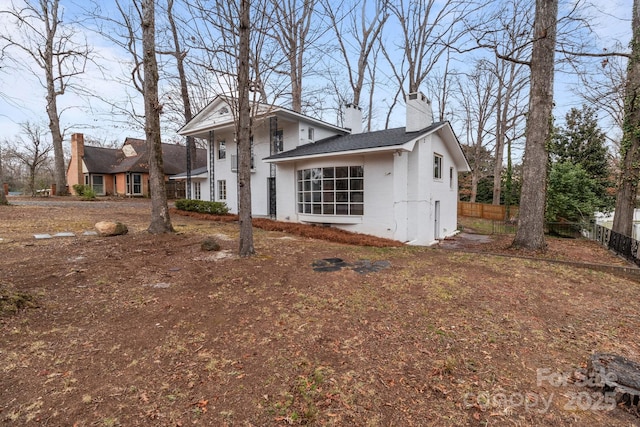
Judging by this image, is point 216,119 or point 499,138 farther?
point 499,138

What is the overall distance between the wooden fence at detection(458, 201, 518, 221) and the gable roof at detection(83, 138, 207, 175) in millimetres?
24976

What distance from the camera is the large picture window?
11.6 meters

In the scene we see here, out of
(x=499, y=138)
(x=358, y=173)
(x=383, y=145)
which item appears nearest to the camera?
(x=383, y=145)

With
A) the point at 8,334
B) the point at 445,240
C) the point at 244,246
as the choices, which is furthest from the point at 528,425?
the point at 445,240

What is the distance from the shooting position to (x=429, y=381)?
279 cm

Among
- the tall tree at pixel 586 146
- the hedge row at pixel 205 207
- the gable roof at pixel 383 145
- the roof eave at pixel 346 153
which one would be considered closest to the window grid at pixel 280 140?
the gable roof at pixel 383 145

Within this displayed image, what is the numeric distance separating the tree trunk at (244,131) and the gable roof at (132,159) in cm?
2229

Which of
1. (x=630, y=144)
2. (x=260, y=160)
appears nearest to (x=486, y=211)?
(x=630, y=144)

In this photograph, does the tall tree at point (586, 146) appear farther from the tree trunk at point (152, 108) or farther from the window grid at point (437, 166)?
the tree trunk at point (152, 108)

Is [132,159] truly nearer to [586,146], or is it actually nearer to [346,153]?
[346,153]

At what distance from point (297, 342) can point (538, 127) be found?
366 inches

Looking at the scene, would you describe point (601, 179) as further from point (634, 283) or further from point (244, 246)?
point (244, 246)

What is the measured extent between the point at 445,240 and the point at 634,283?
713cm

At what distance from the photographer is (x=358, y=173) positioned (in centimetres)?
1156
